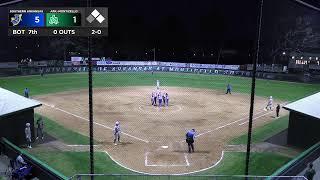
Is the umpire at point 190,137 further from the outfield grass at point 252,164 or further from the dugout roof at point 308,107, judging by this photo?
the dugout roof at point 308,107

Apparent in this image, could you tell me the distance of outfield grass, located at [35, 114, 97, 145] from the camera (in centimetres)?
2308

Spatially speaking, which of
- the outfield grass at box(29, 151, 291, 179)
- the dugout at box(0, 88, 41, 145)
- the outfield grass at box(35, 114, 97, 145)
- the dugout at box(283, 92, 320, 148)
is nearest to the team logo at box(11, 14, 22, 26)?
the outfield grass at box(29, 151, 291, 179)

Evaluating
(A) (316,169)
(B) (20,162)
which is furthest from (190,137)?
(B) (20,162)

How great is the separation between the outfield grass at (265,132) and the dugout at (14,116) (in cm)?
1341

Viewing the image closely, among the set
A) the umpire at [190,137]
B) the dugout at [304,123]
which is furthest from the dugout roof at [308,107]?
the umpire at [190,137]

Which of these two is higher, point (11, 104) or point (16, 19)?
point (16, 19)

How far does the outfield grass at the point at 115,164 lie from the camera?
17.8 m

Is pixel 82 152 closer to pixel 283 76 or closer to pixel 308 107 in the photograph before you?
pixel 308 107

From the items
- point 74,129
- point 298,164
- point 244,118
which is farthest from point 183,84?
point 298,164

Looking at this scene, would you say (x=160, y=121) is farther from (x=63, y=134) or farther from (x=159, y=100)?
(x=63, y=134)

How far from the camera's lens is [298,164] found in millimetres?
16047

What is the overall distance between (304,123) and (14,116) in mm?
17890
